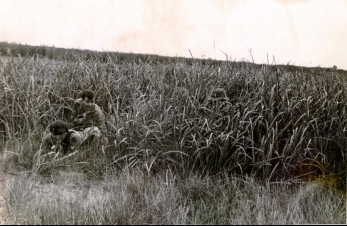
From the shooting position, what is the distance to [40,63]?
4.74 m

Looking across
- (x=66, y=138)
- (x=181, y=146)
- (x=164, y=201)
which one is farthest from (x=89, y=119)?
(x=164, y=201)

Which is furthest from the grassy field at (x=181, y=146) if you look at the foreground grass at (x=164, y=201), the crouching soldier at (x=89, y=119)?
the crouching soldier at (x=89, y=119)

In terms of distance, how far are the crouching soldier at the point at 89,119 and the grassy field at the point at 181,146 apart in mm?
111

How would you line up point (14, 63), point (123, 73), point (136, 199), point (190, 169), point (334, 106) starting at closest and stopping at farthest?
point (136, 199) < point (190, 169) < point (334, 106) < point (14, 63) < point (123, 73)

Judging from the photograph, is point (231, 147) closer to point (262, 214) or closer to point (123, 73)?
point (262, 214)

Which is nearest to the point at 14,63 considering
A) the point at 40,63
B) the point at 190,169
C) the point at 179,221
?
the point at 40,63

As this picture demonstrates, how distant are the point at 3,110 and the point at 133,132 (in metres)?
1.35

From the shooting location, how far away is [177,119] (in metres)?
3.87

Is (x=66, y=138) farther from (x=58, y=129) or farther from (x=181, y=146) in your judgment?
(x=181, y=146)

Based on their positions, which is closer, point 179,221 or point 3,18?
point 179,221

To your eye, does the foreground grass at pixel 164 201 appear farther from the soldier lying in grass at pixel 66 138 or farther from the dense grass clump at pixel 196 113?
the soldier lying in grass at pixel 66 138

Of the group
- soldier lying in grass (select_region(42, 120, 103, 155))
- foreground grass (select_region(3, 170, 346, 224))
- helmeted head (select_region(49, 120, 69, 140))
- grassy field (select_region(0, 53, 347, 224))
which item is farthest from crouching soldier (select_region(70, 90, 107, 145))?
foreground grass (select_region(3, 170, 346, 224))

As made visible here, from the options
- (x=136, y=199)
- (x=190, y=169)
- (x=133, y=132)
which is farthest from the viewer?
(x=133, y=132)

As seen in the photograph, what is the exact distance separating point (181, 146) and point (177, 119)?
374 mm
